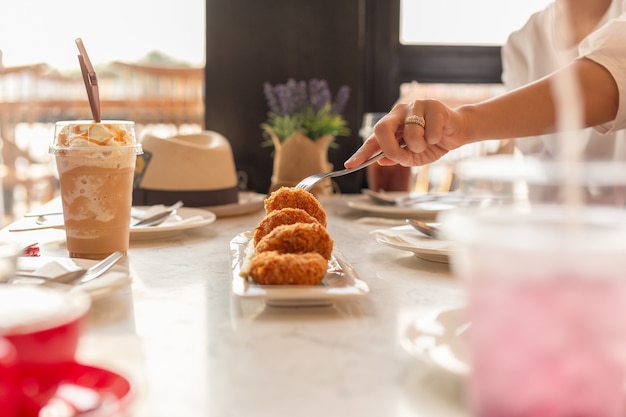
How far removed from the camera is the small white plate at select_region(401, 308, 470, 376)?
2.14 ft

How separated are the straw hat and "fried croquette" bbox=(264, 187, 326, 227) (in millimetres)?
737

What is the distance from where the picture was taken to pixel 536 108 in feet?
5.04

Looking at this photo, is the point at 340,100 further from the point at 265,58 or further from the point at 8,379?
the point at 8,379

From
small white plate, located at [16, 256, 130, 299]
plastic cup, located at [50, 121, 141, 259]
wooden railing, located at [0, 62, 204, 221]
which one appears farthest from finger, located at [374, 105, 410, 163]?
wooden railing, located at [0, 62, 204, 221]

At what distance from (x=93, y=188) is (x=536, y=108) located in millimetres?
883

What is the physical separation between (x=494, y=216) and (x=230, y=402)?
11.2 inches

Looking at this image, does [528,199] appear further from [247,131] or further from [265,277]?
[247,131]

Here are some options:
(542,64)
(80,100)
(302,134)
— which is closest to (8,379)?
(302,134)

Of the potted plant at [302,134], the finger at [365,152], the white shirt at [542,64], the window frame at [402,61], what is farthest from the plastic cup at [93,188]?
the window frame at [402,61]

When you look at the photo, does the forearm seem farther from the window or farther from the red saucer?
the window

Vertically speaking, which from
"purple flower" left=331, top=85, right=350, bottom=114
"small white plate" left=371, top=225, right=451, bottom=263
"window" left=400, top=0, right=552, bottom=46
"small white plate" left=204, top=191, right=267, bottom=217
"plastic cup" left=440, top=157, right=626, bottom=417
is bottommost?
"small white plate" left=204, top=191, right=267, bottom=217

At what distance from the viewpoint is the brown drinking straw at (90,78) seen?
1218 mm

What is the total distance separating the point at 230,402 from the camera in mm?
626

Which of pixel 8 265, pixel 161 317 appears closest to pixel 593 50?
pixel 161 317
